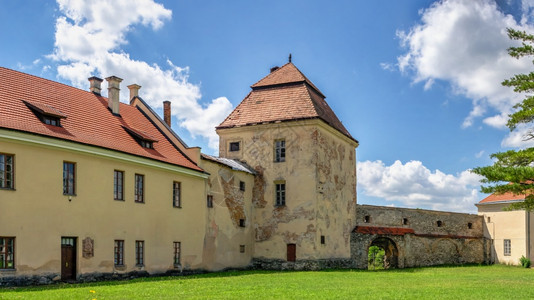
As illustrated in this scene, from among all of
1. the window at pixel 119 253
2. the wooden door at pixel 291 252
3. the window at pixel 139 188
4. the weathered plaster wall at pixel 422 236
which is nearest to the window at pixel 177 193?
the window at pixel 139 188

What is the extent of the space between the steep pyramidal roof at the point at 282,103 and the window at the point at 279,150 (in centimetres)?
136

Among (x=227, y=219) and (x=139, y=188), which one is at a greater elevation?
(x=139, y=188)

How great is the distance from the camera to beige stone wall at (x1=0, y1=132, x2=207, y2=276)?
19453 mm

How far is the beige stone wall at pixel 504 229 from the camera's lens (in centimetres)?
4053

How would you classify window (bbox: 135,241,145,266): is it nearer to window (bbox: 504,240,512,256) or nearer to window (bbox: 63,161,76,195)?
window (bbox: 63,161,76,195)

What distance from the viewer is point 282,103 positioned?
34.3m

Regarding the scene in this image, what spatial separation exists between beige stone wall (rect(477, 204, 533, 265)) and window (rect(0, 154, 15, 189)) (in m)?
34.1

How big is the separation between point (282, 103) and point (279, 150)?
2.98 m

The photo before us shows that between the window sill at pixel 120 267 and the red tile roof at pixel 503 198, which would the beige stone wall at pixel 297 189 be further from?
the red tile roof at pixel 503 198

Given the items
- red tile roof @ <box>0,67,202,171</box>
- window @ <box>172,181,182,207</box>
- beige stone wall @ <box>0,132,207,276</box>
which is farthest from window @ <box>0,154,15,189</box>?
window @ <box>172,181,182,207</box>

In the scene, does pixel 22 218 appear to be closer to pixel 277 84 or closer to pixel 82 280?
pixel 82 280

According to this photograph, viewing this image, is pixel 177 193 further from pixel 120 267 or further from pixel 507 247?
pixel 507 247

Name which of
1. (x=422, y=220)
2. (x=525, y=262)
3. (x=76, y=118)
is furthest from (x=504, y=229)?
(x=76, y=118)

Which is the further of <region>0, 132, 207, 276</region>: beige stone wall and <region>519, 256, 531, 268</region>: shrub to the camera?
<region>519, 256, 531, 268</region>: shrub
